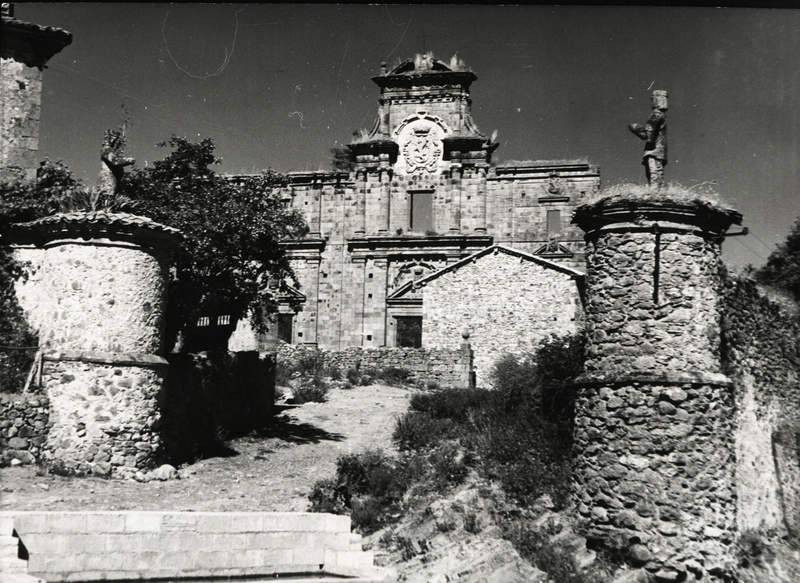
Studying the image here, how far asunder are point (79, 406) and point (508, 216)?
2580cm

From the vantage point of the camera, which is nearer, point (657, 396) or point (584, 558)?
point (584, 558)

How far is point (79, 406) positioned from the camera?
12.2 metres

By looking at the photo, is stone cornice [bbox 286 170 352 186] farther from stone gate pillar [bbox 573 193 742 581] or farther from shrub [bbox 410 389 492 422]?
stone gate pillar [bbox 573 193 742 581]

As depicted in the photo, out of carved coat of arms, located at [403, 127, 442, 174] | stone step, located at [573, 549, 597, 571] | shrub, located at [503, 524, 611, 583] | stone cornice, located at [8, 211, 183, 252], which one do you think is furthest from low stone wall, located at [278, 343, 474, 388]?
stone step, located at [573, 549, 597, 571]

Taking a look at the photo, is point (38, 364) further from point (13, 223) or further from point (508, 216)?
point (508, 216)

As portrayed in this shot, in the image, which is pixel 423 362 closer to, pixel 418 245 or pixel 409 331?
pixel 409 331

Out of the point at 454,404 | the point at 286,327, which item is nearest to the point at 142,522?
the point at 454,404

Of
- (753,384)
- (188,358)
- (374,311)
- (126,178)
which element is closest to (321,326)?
(374,311)

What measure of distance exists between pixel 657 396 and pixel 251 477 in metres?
7.32

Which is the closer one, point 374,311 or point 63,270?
point 63,270

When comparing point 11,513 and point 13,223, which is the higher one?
point 13,223

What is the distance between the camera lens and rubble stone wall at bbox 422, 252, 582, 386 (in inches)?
1079

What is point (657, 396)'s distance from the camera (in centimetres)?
927

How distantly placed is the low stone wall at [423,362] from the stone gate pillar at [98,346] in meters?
13.7
